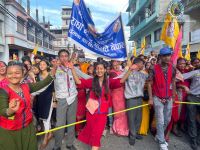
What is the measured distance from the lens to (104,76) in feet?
14.4

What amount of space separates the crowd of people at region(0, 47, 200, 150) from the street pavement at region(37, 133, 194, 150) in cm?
13

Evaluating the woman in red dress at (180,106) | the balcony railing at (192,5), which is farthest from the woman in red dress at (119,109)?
the balcony railing at (192,5)

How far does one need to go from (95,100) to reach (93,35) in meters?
1.66

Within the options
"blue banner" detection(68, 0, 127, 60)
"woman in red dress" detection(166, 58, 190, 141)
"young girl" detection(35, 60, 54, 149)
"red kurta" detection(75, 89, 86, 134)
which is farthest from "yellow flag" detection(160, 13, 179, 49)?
"young girl" detection(35, 60, 54, 149)

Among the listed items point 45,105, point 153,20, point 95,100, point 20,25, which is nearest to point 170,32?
point 95,100

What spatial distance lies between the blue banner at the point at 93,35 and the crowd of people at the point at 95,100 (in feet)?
1.70

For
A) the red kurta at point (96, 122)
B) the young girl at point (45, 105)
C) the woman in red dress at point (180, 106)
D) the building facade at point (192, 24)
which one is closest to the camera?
the red kurta at point (96, 122)

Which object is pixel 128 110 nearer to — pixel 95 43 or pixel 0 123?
pixel 95 43

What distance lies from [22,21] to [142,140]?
2648cm

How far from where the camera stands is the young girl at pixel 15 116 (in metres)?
2.75

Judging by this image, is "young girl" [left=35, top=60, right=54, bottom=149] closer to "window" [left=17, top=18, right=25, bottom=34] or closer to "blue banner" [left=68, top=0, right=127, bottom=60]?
"blue banner" [left=68, top=0, right=127, bottom=60]

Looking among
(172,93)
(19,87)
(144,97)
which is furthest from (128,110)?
(19,87)

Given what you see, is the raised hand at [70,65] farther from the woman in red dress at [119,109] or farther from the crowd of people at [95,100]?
the woman in red dress at [119,109]

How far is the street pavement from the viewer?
4.95 meters
